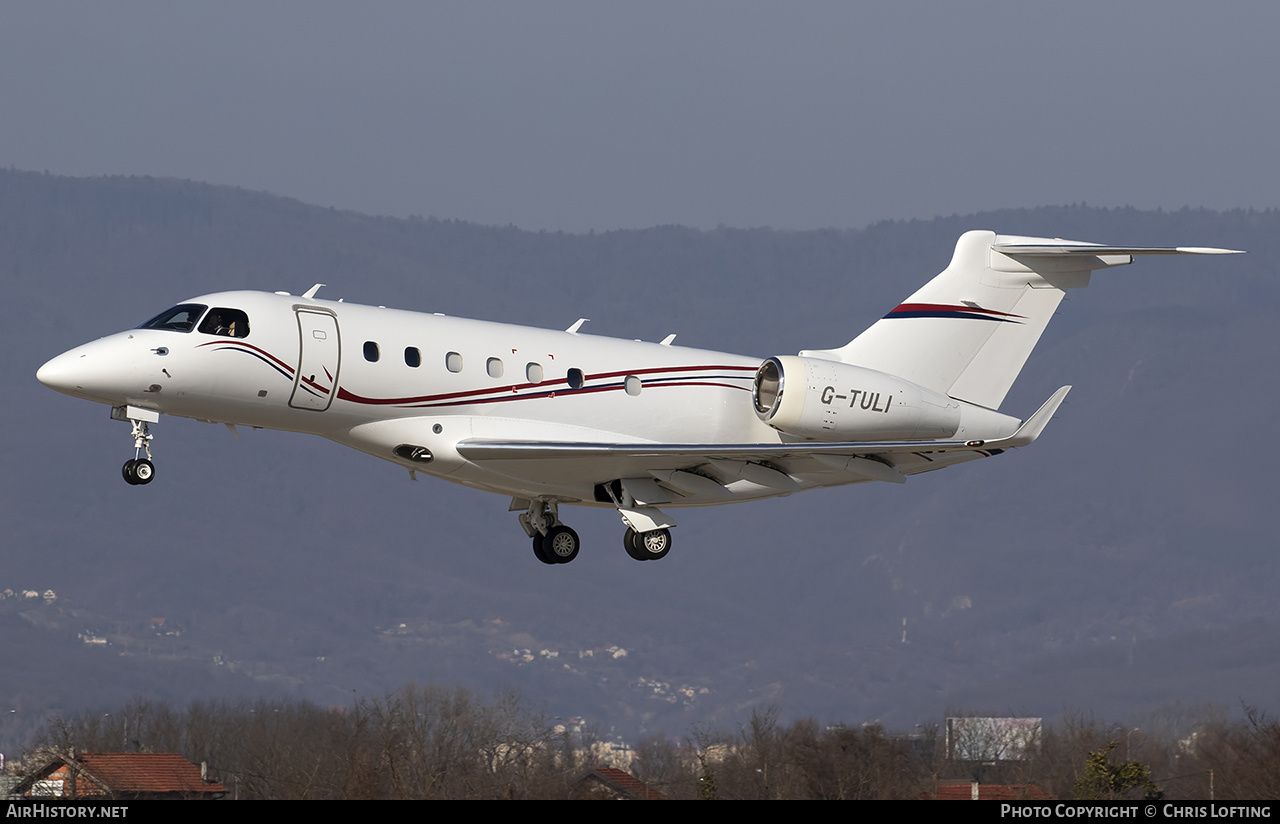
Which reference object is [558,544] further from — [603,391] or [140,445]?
[140,445]

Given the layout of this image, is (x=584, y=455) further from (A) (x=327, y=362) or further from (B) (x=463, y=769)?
(B) (x=463, y=769)

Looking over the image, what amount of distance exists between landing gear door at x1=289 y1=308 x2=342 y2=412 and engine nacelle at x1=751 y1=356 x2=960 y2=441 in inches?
246

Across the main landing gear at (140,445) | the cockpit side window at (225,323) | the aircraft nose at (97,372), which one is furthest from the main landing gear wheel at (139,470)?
the cockpit side window at (225,323)

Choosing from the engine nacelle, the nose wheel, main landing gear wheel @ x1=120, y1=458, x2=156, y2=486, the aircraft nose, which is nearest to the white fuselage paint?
the aircraft nose

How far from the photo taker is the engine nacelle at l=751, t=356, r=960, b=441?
84.4ft

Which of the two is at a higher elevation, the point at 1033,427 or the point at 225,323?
the point at 225,323

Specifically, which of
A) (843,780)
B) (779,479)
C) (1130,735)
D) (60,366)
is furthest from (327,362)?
(1130,735)

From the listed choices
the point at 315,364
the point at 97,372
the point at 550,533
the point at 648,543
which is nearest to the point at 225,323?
the point at 315,364

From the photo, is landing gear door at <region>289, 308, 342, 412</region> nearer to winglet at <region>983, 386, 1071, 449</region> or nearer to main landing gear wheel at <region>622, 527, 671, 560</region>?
main landing gear wheel at <region>622, 527, 671, 560</region>

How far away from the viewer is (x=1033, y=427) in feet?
79.0

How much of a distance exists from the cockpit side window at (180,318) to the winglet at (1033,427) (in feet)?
34.1

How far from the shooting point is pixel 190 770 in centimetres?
6097

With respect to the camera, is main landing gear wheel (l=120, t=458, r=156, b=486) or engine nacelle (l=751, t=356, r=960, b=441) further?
engine nacelle (l=751, t=356, r=960, b=441)

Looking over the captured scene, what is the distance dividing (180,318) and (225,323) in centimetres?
57
